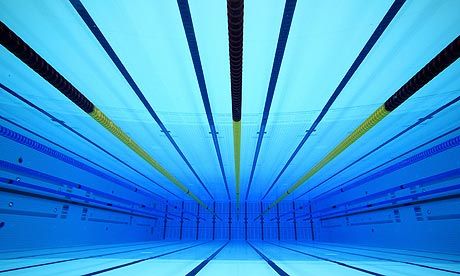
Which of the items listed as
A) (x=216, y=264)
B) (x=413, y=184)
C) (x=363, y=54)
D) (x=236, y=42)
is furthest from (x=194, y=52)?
(x=413, y=184)

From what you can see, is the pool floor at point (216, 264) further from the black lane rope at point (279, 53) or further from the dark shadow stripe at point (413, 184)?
the black lane rope at point (279, 53)

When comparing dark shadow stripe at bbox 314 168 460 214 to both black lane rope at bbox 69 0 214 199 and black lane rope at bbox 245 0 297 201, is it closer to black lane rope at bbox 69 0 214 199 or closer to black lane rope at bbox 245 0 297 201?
black lane rope at bbox 245 0 297 201

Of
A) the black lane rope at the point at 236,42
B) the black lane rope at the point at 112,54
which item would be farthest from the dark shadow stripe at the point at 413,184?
the black lane rope at the point at 112,54

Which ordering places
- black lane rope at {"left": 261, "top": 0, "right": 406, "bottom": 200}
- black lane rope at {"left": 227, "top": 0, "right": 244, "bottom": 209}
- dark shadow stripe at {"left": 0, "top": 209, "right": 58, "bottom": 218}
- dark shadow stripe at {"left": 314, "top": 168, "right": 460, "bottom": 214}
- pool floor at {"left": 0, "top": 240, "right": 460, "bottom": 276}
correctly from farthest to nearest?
dark shadow stripe at {"left": 314, "top": 168, "right": 460, "bottom": 214}
dark shadow stripe at {"left": 0, "top": 209, "right": 58, "bottom": 218}
pool floor at {"left": 0, "top": 240, "right": 460, "bottom": 276}
black lane rope at {"left": 261, "top": 0, "right": 406, "bottom": 200}
black lane rope at {"left": 227, "top": 0, "right": 244, "bottom": 209}

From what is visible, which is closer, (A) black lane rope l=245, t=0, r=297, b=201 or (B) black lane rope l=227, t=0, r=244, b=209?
(B) black lane rope l=227, t=0, r=244, b=209

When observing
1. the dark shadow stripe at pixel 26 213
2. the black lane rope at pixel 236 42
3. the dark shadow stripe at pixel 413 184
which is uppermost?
the black lane rope at pixel 236 42

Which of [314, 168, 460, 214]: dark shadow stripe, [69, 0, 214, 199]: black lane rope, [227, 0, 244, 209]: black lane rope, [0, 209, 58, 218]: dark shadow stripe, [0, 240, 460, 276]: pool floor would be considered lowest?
[0, 240, 460, 276]: pool floor

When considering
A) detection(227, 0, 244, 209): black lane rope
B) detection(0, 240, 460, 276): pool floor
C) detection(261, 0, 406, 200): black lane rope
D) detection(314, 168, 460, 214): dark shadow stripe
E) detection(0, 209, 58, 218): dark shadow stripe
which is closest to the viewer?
detection(227, 0, 244, 209): black lane rope

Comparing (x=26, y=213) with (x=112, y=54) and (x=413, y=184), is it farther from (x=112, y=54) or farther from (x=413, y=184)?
(x=413, y=184)

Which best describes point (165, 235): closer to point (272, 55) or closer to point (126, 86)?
point (126, 86)

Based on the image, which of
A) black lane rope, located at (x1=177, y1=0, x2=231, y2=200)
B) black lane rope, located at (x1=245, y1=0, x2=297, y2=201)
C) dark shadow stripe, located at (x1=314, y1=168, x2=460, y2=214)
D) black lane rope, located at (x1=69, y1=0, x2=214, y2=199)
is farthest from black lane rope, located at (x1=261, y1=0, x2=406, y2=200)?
dark shadow stripe, located at (x1=314, y1=168, x2=460, y2=214)

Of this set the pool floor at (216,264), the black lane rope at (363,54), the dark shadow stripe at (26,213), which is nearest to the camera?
the black lane rope at (363,54)

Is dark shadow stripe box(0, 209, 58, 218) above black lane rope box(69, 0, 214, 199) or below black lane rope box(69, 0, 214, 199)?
below

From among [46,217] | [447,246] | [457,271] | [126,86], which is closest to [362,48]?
[457,271]
